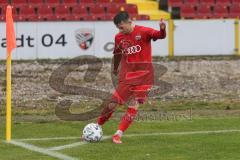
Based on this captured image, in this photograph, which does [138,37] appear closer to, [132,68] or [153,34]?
[153,34]

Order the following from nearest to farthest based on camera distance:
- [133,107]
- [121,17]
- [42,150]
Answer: [42,150]
[121,17]
[133,107]

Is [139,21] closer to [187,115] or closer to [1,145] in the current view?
[187,115]

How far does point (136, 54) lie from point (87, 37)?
15.5 m

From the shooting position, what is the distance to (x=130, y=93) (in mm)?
11000

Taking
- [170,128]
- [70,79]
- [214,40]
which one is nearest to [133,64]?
[170,128]

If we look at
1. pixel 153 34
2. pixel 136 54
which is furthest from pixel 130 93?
pixel 153 34

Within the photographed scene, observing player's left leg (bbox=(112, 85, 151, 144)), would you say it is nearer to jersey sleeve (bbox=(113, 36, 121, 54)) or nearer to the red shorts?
the red shorts

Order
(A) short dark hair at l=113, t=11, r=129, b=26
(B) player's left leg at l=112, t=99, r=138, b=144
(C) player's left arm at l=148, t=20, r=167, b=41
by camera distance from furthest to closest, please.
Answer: (B) player's left leg at l=112, t=99, r=138, b=144 → (A) short dark hair at l=113, t=11, r=129, b=26 → (C) player's left arm at l=148, t=20, r=167, b=41

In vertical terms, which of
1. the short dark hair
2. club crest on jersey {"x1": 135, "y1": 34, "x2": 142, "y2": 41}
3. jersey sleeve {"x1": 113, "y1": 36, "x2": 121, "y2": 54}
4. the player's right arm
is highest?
the short dark hair

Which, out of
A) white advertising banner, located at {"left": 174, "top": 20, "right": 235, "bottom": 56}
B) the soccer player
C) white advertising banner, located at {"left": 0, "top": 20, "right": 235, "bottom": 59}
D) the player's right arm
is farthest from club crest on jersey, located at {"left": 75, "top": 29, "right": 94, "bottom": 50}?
the soccer player

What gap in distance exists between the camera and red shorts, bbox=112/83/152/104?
10898 mm

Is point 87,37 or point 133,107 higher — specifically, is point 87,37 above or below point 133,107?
below

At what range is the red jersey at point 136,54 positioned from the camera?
10797 millimetres

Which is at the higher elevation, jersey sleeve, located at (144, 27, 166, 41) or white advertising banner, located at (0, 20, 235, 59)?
jersey sleeve, located at (144, 27, 166, 41)
